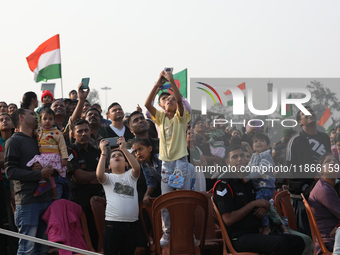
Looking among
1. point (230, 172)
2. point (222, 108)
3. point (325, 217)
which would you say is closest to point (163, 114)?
point (230, 172)

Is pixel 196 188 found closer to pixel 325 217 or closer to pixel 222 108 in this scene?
pixel 325 217

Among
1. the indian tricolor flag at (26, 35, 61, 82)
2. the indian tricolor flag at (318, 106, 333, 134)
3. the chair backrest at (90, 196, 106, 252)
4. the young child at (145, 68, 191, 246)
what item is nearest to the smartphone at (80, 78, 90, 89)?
the young child at (145, 68, 191, 246)

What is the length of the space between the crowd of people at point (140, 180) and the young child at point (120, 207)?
0.01m

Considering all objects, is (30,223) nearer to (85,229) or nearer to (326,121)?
(85,229)

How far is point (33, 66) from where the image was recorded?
14195 millimetres

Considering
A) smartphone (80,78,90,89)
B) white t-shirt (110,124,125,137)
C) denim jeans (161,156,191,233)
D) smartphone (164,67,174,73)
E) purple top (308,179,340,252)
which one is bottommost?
purple top (308,179,340,252)

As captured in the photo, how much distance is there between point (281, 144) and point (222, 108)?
618 centimetres

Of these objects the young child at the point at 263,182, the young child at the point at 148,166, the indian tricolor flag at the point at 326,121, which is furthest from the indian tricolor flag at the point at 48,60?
the young child at the point at 263,182

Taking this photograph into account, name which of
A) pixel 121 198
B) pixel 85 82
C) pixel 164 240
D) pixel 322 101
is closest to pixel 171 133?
pixel 121 198

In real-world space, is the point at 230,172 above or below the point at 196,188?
above

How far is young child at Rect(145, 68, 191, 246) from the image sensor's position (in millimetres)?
7363

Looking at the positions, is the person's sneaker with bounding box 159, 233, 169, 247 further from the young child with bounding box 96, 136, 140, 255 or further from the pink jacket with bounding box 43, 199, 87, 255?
the pink jacket with bounding box 43, 199, 87, 255

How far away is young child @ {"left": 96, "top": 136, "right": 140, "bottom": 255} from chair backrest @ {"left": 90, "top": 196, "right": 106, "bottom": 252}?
0.38 m

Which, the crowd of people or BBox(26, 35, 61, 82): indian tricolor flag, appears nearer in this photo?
the crowd of people
